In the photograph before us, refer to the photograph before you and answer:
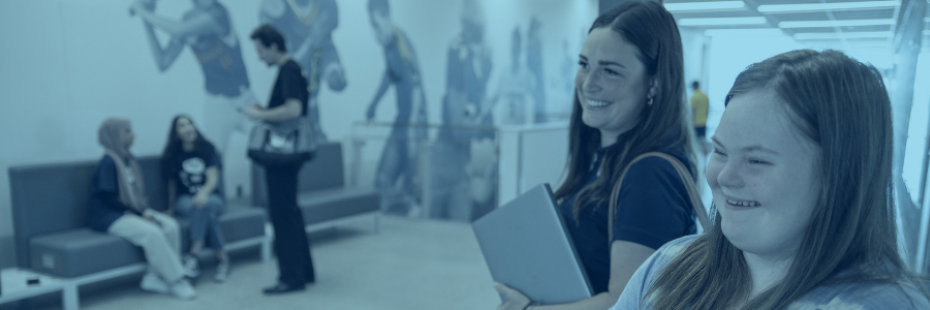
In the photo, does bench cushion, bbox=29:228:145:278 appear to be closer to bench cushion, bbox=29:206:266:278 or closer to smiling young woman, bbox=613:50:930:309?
bench cushion, bbox=29:206:266:278

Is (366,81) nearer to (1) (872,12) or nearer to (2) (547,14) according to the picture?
(2) (547,14)

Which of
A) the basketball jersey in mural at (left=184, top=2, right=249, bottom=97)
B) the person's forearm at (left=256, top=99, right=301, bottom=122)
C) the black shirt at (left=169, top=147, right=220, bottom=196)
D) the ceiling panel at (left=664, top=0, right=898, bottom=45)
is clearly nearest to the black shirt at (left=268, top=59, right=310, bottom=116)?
the person's forearm at (left=256, top=99, right=301, bottom=122)

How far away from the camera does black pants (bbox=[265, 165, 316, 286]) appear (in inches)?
144

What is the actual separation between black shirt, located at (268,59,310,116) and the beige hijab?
3.84 ft

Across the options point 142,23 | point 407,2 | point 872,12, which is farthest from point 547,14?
point 872,12

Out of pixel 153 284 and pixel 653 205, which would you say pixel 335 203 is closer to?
pixel 153 284

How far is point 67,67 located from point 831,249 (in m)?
4.80

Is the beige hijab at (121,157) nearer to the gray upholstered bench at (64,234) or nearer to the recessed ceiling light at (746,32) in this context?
the gray upholstered bench at (64,234)

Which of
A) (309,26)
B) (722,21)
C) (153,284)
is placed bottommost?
(153,284)

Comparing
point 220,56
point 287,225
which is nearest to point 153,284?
point 287,225

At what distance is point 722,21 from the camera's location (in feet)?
7.70

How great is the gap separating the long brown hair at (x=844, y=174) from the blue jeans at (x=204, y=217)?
4157 mm

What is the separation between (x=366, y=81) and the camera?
6.71 m

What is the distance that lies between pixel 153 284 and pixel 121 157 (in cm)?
90
